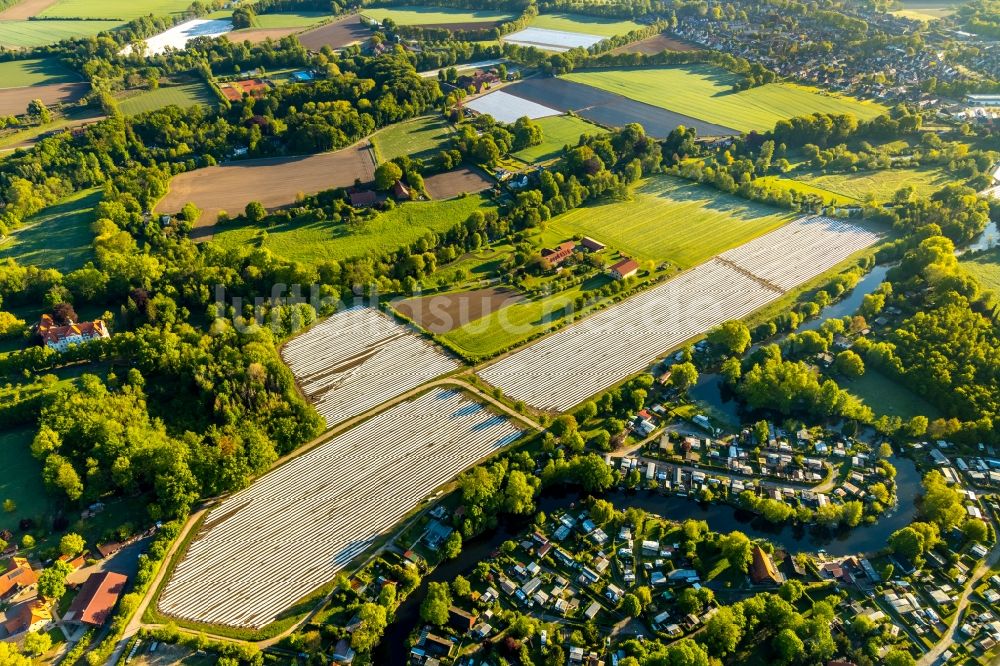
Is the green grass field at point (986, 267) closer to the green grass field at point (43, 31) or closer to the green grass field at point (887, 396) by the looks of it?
the green grass field at point (887, 396)

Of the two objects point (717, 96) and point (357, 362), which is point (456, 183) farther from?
point (717, 96)

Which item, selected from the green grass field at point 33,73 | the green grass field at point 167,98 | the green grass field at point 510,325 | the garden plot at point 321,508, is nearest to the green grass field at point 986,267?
the green grass field at point 510,325

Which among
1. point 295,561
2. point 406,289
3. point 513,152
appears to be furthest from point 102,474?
point 513,152

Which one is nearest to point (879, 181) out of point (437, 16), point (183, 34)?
point (437, 16)

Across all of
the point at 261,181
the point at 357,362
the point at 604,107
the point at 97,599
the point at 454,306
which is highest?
the point at 604,107

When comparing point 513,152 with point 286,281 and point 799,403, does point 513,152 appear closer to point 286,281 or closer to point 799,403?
point 286,281

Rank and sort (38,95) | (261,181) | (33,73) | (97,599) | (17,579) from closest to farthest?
(97,599) → (17,579) → (261,181) → (38,95) → (33,73)

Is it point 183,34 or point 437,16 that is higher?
point 183,34
